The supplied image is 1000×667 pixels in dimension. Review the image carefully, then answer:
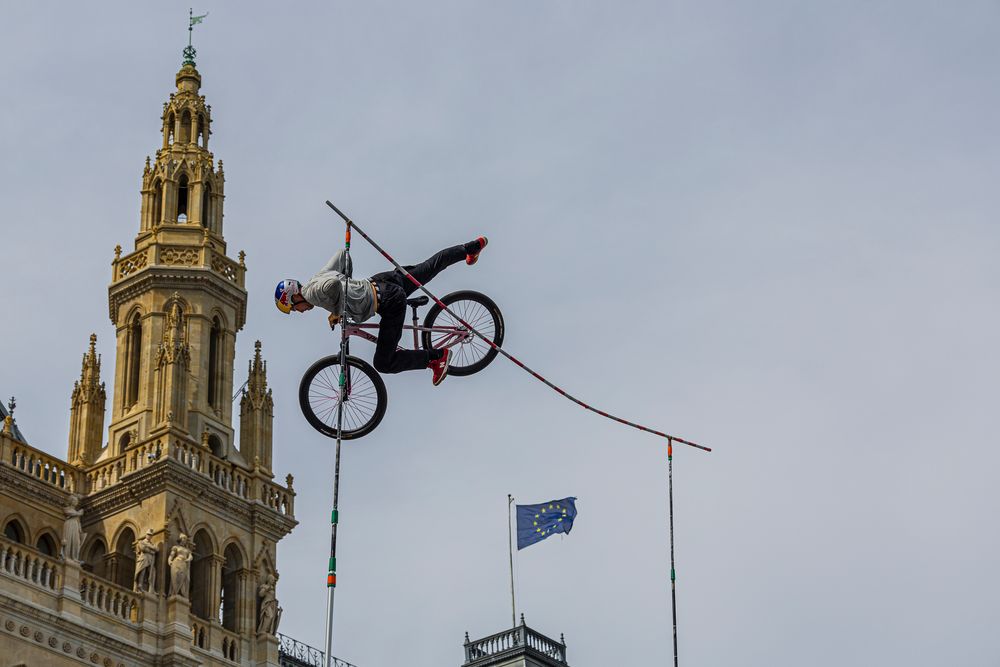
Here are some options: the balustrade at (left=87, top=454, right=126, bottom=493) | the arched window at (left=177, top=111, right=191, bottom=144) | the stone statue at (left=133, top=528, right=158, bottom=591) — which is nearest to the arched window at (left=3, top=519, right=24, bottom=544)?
the balustrade at (left=87, top=454, right=126, bottom=493)

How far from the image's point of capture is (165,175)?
58.4m

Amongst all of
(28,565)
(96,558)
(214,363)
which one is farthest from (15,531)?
(214,363)

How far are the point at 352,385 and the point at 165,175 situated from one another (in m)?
24.9

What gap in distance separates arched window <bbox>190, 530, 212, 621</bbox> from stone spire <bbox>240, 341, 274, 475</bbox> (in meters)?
3.25

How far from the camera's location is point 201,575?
52.2 metres

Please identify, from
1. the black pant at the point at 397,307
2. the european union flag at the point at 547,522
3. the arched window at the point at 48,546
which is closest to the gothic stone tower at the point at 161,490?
the arched window at the point at 48,546

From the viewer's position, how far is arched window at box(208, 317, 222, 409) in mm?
55281

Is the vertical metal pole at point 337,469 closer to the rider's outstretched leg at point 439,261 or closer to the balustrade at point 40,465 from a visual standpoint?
the rider's outstretched leg at point 439,261

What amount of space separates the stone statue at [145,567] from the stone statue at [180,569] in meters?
0.49

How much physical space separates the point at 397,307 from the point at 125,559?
20.2m

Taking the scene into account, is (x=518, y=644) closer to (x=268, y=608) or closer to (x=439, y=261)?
(x=268, y=608)

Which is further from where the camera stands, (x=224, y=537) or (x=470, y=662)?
(x=470, y=662)

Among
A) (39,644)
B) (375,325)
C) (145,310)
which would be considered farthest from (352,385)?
(145,310)

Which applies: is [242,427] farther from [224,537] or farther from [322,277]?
[322,277]
